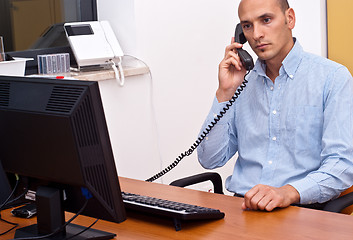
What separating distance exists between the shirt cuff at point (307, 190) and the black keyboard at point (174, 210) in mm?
374

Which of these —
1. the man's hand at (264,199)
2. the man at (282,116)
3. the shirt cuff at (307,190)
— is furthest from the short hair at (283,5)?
the man's hand at (264,199)

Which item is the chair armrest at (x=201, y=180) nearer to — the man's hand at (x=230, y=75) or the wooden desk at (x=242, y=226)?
the man's hand at (x=230, y=75)

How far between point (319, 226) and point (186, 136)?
1.71 metres

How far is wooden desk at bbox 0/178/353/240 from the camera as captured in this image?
144 centimetres

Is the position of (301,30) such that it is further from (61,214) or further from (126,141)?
(61,214)

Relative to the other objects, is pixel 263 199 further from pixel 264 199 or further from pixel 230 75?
pixel 230 75

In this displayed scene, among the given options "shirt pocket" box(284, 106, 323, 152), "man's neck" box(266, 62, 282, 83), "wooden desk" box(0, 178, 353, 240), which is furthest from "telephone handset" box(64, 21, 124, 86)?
"wooden desk" box(0, 178, 353, 240)

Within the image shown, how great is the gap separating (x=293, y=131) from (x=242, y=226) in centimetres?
64

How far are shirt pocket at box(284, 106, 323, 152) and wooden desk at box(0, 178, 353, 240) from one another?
17.1 inches

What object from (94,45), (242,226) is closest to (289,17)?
(242,226)

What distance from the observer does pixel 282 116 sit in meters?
2.08

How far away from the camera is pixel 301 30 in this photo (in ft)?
11.4

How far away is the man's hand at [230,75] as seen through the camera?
215cm

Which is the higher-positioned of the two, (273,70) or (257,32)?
(257,32)
